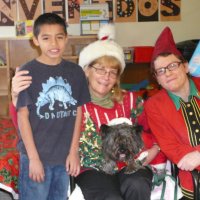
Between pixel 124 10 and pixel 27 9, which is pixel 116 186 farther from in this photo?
pixel 27 9

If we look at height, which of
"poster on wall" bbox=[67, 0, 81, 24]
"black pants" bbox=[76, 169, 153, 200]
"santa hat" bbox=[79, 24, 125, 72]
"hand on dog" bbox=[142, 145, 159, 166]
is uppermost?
"poster on wall" bbox=[67, 0, 81, 24]

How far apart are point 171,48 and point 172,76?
0.51 ft

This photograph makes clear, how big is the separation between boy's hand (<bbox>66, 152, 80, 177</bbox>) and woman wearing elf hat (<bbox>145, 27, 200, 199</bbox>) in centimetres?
47

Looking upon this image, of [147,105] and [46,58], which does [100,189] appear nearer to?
[147,105]

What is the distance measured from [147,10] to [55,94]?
2932mm

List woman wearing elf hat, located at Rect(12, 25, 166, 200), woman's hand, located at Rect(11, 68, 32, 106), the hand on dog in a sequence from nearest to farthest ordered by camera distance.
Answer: woman's hand, located at Rect(11, 68, 32, 106), woman wearing elf hat, located at Rect(12, 25, 166, 200), the hand on dog

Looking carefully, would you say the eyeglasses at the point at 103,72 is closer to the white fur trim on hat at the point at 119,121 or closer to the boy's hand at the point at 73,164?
the white fur trim on hat at the point at 119,121

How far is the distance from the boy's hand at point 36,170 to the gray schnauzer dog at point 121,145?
0.34m

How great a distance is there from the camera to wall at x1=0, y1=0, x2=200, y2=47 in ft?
13.6

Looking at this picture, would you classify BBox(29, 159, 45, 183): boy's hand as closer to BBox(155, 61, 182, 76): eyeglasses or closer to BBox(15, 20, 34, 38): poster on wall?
BBox(155, 61, 182, 76): eyeglasses

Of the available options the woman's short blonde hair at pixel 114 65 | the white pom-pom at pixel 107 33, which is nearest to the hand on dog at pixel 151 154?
the woman's short blonde hair at pixel 114 65

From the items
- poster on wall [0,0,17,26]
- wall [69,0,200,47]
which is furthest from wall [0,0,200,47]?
poster on wall [0,0,17,26]

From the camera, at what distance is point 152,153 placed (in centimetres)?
184

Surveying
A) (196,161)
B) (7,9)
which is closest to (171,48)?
(196,161)
